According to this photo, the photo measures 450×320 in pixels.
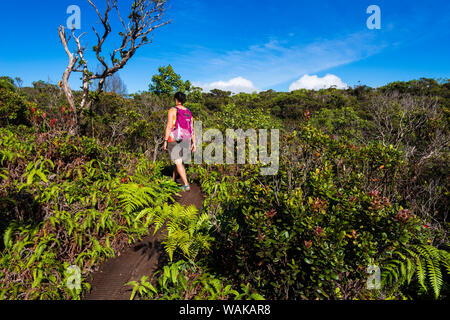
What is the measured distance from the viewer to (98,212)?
3.23 metres

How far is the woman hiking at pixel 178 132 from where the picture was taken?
4.51 meters

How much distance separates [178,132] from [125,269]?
2.74 meters

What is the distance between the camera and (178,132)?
15.1 feet

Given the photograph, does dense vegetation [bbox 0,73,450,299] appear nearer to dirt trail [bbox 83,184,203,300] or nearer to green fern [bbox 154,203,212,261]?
green fern [bbox 154,203,212,261]

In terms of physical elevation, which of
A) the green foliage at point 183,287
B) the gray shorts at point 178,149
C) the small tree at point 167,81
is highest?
the small tree at point 167,81

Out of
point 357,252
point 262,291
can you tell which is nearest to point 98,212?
point 262,291

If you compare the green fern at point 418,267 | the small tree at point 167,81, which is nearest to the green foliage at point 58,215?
the green fern at point 418,267

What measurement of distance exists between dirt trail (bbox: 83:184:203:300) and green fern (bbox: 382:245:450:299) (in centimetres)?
264

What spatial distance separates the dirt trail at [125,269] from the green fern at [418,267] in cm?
264

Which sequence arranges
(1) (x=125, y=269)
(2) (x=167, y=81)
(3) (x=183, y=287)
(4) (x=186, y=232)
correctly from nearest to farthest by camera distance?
(3) (x=183, y=287), (1) (x=125, y=269), (4) (x=186, y=232), (2) (x=167, y=81)

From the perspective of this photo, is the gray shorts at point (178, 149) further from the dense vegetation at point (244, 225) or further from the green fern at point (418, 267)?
the green fern at point (418, 267)

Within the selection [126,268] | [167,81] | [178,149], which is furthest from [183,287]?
[167,81]

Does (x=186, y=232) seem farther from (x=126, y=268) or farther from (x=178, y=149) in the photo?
(x=178, y=149)

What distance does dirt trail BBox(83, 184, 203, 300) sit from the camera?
2.44 meters
